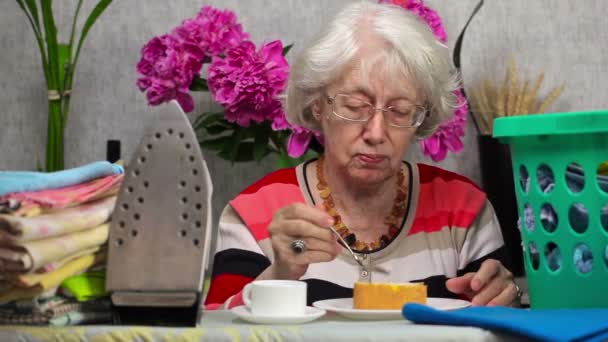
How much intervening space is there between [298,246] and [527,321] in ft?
1.64

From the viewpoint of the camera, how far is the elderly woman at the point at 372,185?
1547 mm

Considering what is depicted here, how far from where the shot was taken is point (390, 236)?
5.33 ft

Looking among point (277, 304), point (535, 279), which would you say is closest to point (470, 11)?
point (535, 279)

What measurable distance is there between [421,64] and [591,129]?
66cm

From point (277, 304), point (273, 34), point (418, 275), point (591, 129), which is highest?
point (273, 34)

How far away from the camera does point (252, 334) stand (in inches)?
31.6

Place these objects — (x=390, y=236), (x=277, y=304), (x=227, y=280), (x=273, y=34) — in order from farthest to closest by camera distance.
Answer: (x=273, y=34) < (x=390, y=236) < (x=227, y=280) < (x=277, y=304)

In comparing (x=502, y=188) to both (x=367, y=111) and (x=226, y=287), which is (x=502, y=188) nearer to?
(x=367, y=111)

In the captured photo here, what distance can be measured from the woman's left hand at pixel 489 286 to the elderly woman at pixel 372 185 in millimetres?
195

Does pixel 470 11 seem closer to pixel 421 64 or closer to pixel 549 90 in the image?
pixel 549 90

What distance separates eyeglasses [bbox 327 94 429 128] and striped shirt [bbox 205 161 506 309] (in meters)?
0.18

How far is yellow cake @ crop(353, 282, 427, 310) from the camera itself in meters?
1.02

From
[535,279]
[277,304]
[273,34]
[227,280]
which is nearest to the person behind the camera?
[277,304]

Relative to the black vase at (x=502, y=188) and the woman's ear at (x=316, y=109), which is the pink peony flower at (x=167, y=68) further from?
the black vase at (x=502, y=188)
